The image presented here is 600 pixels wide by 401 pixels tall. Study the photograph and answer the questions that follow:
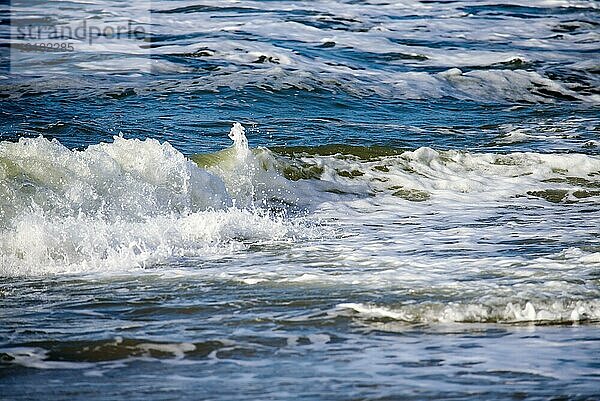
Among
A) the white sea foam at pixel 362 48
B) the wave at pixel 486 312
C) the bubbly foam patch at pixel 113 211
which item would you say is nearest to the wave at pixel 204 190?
→ the bubbly foam patch at pixel 113 211

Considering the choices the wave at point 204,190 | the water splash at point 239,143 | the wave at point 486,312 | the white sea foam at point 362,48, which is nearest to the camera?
the wave at point 486,312

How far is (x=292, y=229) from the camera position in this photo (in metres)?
6.75

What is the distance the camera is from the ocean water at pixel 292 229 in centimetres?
374

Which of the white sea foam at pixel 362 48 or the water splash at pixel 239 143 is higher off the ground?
the white sea foam at pixel 362 48

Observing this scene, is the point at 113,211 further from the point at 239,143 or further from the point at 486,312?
the point at 486,312

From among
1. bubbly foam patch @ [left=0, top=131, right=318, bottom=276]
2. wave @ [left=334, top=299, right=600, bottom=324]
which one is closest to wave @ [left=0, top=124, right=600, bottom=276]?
bubbly foam patch @ [left=0, top=131, right=318, bottom=276]

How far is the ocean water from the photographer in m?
3.74

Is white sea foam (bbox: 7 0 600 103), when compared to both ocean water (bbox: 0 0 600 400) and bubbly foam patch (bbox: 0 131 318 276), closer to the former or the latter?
ocean water (bbox: 0 0 600 400)

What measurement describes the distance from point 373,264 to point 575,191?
3609mm

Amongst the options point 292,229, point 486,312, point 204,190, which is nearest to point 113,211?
point 204,190

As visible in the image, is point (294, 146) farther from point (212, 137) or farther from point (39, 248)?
point (39, 248)

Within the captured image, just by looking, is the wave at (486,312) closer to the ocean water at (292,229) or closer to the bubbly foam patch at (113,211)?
the ocean water at (292,229)

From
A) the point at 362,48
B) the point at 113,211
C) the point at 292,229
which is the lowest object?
the point at 292,229

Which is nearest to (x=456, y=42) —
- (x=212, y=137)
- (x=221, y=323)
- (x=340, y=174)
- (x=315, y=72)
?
(x=315, y=72)
